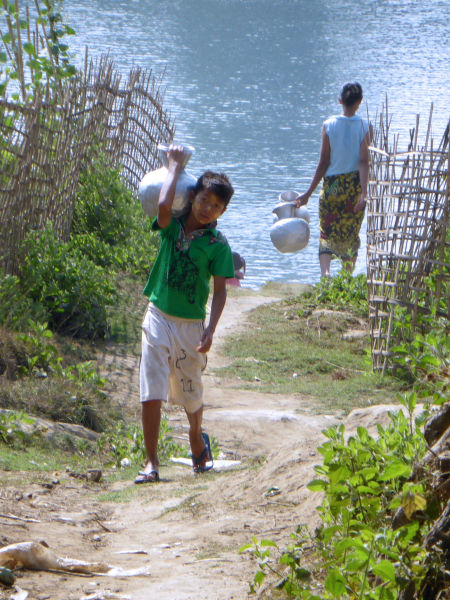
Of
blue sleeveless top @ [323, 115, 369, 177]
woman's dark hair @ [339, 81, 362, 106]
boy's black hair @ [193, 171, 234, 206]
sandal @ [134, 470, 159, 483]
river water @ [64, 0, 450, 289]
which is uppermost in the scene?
river water @ [64, 0, 450, 289]

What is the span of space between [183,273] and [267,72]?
2015 centimetres

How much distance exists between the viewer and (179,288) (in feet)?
13.6

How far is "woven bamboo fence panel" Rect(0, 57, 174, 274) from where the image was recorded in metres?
6.61

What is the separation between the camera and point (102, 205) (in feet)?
27.7

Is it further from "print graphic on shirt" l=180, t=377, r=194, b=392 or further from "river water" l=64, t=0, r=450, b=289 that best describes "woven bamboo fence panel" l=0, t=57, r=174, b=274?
"print graphic on shirt" l=180, t=377, r=194, b=392

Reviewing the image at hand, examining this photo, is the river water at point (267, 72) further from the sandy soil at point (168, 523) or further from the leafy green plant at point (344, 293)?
the sandy soil at point (168, 523)

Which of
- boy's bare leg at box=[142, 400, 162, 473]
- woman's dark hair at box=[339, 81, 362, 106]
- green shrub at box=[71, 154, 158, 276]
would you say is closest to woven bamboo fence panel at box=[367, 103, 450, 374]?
woman's dark hair at box=[339, 81, 362, 106]

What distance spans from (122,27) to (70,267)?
2064cm

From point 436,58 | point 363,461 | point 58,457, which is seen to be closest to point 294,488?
point 363,461

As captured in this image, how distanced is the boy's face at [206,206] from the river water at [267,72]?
5851 millimetres

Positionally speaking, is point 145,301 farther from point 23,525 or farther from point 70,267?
point 23,525

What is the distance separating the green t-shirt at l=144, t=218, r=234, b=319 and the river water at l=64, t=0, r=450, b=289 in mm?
5851

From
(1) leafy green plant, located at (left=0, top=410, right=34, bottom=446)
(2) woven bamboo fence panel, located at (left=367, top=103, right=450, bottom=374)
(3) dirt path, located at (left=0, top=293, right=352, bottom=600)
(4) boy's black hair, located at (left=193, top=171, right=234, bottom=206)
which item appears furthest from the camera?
(2) woven bamboo fence panel, located at (left=367, top=103, right=450, bottom=374)

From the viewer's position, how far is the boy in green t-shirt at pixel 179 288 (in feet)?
13.5
